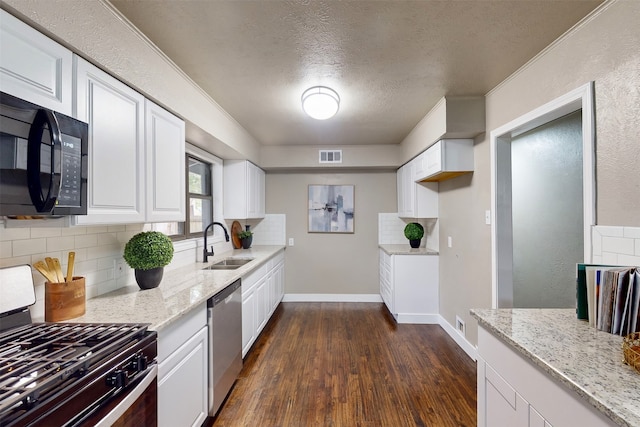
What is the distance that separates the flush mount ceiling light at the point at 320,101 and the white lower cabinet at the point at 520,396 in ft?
6.25

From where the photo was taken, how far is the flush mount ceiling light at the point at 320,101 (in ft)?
7.75

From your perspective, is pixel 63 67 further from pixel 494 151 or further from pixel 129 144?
pixel 494 151

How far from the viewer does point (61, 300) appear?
1.33m

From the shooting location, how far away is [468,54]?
1.88 m

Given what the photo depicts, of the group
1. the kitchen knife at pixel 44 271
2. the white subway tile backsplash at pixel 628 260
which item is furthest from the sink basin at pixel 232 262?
the white subway tile backsplash at pixel 628 260

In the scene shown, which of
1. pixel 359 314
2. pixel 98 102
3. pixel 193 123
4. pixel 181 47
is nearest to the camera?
pixel 98 102

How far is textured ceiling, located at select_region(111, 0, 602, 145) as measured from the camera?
1454mm

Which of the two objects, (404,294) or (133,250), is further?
(404,294)

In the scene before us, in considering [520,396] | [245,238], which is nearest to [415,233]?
[245,238]

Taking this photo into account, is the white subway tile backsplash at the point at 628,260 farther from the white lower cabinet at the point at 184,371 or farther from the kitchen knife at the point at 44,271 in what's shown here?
the kitchen knife at the point at 44,271

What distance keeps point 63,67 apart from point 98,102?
189 mm

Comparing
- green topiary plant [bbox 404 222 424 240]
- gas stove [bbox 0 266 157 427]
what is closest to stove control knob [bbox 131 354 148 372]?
gas stove [bbox 0 266 157 427]

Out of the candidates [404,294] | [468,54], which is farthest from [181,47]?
[404,294]

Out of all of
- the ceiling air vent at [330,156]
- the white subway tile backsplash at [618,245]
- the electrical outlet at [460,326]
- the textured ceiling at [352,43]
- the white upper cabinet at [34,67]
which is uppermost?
the textured ceiling at [352,43]
